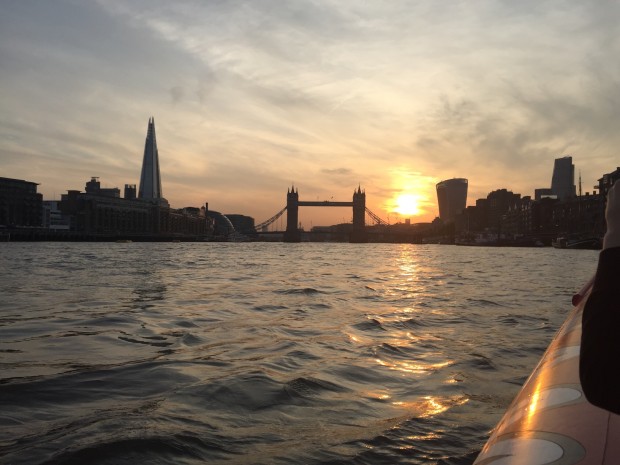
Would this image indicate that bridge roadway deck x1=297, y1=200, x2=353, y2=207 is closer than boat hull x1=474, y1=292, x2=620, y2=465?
No

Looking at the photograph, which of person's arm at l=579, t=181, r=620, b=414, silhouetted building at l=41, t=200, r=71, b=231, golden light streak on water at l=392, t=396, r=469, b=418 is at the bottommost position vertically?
golden light streak on water at l=392, t=396, r=469, b=418

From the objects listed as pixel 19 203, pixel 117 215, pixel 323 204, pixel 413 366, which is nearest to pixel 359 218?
pixel 323 204

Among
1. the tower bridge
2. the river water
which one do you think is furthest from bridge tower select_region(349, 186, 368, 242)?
the river water

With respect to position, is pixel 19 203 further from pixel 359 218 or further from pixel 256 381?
→ pixel 256 381

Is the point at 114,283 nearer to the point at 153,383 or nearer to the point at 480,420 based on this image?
the point at 153,383

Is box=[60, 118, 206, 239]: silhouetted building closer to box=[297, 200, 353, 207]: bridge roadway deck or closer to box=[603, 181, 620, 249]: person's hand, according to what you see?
box=[297, 200, 353, 207]: bridge roadway deck

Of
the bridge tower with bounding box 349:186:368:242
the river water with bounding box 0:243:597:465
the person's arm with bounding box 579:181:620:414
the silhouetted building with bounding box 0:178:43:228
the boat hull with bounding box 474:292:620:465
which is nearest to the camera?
the person's arm with bounding box 579:181:620:414

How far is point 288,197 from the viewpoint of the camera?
182875 millimetres

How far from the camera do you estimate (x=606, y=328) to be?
1.17 meters

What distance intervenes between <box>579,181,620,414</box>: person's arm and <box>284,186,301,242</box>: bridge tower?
545 ft

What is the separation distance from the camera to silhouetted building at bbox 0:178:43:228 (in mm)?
123637

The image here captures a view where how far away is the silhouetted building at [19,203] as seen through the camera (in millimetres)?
123637

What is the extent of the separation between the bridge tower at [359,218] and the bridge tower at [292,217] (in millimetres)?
18340

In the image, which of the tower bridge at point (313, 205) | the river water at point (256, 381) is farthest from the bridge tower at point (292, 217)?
the river water at point (256, 381)
